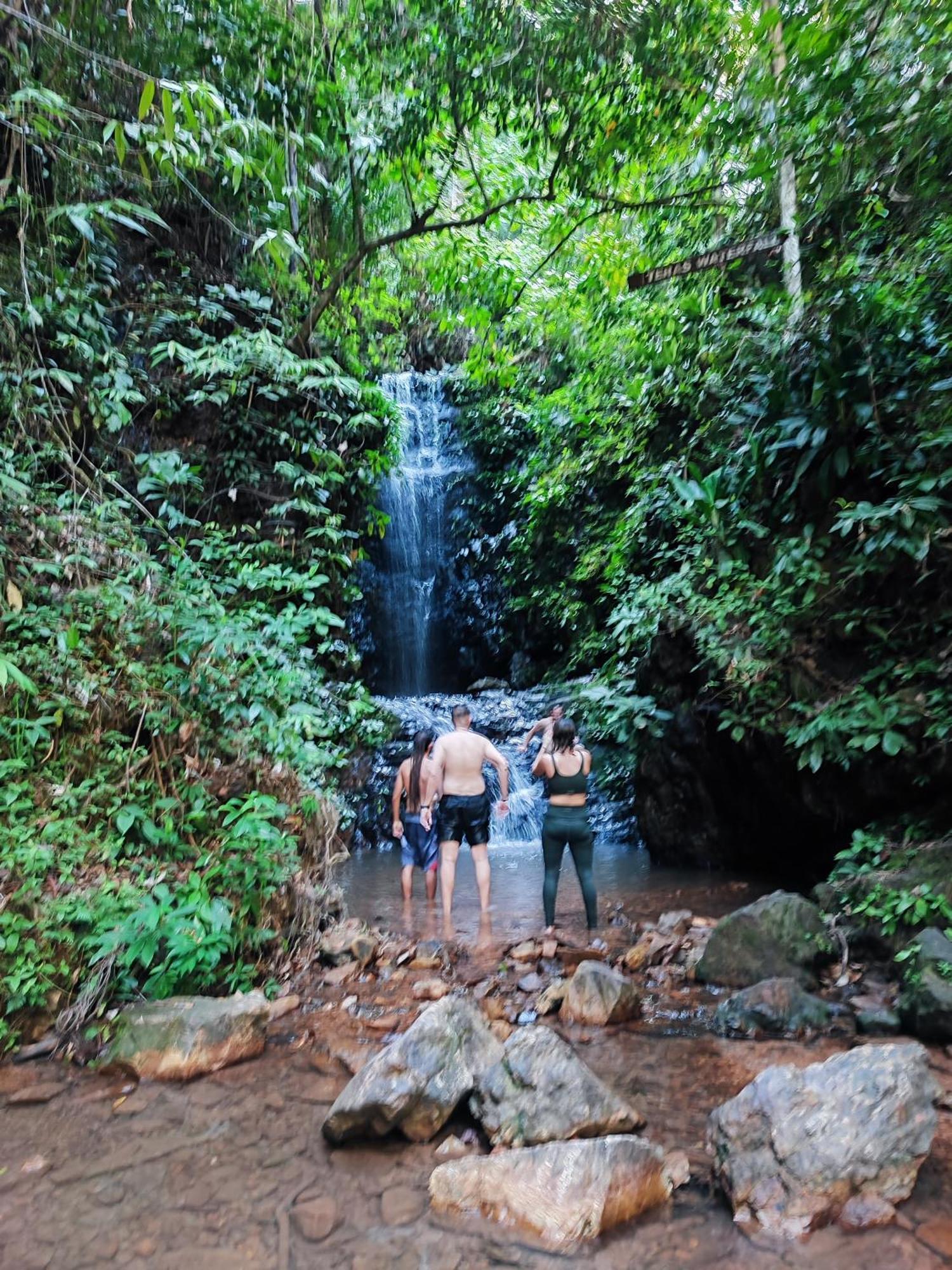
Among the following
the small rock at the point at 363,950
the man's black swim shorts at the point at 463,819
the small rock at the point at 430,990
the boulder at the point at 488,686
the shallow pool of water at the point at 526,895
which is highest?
the boulder at the point at 488,686

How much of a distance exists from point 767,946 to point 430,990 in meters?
2.29

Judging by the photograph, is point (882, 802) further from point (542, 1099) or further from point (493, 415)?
point (493, 415)

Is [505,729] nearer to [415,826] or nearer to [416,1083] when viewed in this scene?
[415,826]

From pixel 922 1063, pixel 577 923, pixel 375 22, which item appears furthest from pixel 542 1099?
pixel 375 22

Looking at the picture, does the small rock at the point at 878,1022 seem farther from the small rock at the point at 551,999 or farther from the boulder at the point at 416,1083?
the boulder at the point at 416,1083

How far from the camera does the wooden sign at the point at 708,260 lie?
734cm

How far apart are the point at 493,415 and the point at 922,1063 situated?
16.4m

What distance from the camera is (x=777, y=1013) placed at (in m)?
4.12

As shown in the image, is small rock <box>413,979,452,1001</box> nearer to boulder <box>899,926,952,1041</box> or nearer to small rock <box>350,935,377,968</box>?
small rock <box>350,935,377,968</box>

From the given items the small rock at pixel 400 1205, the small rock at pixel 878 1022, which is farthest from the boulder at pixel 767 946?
the small rock at pixel 400 1205

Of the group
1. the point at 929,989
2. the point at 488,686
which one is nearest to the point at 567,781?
the point at 929,989

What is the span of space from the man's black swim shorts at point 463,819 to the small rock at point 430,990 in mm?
1724

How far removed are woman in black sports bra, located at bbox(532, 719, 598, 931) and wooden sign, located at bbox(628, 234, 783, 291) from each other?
4826 mm

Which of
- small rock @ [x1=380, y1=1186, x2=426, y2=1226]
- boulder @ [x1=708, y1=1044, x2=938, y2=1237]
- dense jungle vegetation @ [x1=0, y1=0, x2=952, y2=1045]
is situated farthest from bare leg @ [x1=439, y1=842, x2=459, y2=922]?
boulder @ [x1=708, y1=1044, x2=938, y2=1237]
